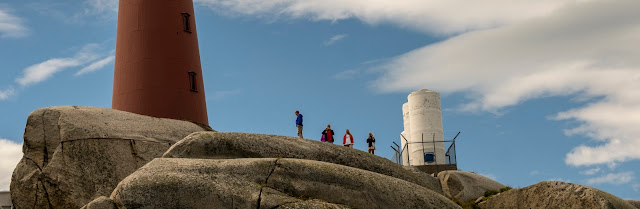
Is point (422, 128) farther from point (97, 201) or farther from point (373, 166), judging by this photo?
point (97, 201)

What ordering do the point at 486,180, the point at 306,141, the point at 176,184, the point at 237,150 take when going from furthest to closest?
the point at 486,180
the point at 306,141
the point at 237,150
the point at 176,184

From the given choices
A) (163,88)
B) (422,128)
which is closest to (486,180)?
(422,128)

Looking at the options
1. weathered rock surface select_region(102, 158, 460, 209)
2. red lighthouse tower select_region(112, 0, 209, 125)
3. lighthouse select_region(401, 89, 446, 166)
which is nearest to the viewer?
weathered rock surface select_region(102, 158, 460, 209)

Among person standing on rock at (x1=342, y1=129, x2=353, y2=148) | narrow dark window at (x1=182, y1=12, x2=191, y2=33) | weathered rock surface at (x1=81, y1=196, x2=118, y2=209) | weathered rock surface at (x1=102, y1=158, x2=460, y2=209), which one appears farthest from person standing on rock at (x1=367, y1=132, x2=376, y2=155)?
weathered rock surface at (x1=81, y1=196, x2=118, y2=209)

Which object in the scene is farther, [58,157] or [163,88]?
[163,88]

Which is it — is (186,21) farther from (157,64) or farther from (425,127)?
(425,127)

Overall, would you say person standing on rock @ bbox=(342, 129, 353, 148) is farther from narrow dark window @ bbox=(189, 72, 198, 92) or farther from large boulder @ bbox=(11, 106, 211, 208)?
large boulder @ bbox=(11, 106, 211, 208)

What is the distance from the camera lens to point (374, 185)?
68.5ft

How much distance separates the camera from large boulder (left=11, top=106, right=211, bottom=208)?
27531 mm

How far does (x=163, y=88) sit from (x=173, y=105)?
889 mm

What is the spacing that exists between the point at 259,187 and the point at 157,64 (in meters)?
18.2

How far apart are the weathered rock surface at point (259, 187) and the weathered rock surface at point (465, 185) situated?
31.4 feet

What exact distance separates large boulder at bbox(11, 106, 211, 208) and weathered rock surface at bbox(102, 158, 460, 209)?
8.31 metres

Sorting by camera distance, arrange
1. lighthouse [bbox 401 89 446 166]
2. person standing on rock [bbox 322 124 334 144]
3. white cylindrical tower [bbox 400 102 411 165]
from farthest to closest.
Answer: white cylindrical tower [bbox 400 102 411 165] → lighthouse [bbox 401 89 446 166] → person standing on rock [bbox 322 124 334 144]
